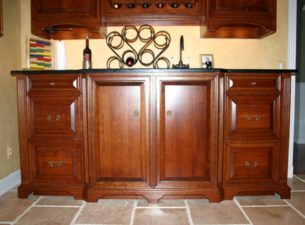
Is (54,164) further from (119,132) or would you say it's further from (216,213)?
(216,213)

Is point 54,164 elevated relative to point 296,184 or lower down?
elevated

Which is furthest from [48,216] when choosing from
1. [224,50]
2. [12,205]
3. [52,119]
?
[224,50]

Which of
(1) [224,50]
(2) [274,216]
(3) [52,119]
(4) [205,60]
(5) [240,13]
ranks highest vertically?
(5) [240,13]

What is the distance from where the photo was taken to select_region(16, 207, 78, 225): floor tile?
1.70 meters

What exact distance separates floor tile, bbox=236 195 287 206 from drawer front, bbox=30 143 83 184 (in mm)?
1292

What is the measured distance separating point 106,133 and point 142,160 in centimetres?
35

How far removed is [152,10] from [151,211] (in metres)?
1.66

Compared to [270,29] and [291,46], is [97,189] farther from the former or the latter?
[291,46]

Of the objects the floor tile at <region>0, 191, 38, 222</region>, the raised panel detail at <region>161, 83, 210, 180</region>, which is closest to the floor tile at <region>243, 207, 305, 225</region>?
the raised panel detail at <region>161, 83, 210, 180</region>

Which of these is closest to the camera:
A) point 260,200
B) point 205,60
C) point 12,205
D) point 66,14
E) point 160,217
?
point 160,217

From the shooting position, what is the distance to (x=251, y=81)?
6.58ft

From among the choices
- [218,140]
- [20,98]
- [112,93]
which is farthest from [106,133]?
[218,140]

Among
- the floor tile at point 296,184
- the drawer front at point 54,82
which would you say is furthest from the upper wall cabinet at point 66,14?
the floor tile at point 296,184

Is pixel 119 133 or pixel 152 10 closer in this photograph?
pixel 119 133
